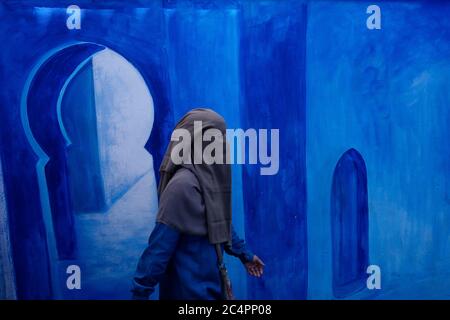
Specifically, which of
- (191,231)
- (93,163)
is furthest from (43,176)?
(191,231)

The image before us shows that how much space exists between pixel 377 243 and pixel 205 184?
1.48m

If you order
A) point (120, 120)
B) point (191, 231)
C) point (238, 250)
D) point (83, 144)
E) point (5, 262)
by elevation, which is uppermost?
point (120, 120)

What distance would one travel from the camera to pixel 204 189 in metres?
2.50

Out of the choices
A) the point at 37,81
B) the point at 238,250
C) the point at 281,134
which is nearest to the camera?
the point at 238,250

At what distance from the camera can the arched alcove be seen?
11.5 feet

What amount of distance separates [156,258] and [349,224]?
1.50 m

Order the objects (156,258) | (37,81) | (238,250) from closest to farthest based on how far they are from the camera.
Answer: (156,258)
(238,250)
(37,81)

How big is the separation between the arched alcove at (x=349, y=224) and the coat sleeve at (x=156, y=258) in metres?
1.37

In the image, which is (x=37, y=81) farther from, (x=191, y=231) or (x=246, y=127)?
(x=191, y=231)

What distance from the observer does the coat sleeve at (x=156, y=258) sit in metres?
2.43

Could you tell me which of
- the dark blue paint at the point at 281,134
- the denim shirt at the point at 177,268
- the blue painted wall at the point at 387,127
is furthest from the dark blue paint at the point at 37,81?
the denim shirt at the point at 177,268

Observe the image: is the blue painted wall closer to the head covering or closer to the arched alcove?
the arched alcove

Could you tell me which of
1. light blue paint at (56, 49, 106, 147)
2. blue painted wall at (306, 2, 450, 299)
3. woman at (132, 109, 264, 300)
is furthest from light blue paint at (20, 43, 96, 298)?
blue painted wall at (306, 2, 450, 299)

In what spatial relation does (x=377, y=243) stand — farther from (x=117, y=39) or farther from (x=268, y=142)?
(x=117, y=39)
